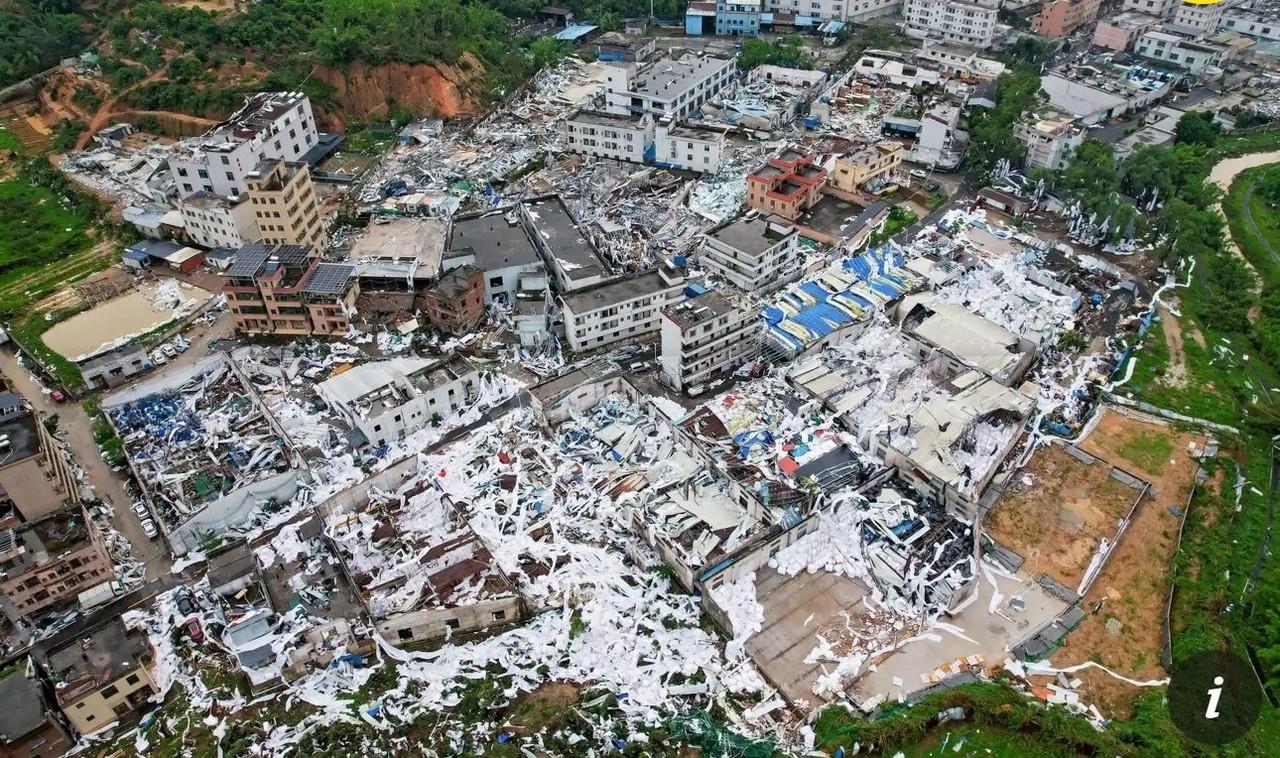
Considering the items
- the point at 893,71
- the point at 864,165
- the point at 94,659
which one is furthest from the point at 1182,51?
the point at 94,659

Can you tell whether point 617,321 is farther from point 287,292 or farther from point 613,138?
point 613,138

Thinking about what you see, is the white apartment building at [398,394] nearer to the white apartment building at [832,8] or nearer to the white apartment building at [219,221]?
the white apartment building at [219,221]

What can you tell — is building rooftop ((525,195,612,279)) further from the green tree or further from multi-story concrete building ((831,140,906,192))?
the green tree

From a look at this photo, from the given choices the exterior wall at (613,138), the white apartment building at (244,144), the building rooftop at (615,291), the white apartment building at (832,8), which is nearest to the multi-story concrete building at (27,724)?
the building rooftop at (615,291)

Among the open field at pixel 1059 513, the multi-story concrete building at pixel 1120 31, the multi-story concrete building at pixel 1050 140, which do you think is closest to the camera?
the open field at pixel 1059 513

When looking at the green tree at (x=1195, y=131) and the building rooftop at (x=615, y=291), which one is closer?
the building rooftop at (x=615, y=291)

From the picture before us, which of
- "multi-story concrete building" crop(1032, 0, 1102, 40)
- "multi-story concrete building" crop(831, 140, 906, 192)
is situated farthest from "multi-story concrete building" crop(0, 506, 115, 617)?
"multi-story concrete building" crop(1032, 0, 1102, 40)
